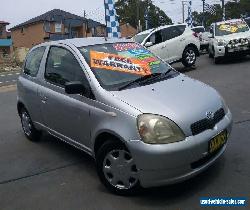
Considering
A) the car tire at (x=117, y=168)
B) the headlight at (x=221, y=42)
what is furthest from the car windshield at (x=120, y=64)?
the headlight at (x=221, y=42)

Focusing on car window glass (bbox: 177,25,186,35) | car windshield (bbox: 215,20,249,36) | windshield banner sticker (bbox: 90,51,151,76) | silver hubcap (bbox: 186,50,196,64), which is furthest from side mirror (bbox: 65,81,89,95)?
car windshield (bbox: 215,20,249,36)

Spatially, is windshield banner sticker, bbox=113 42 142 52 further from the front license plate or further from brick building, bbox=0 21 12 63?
brick building, bbox=0 21 12 63

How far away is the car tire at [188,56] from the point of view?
49.1ft

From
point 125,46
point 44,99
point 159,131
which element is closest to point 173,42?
point 125,46

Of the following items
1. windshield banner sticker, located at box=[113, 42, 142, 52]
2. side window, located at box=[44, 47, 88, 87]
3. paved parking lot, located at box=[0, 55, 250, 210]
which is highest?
windshield banner sticker, located at box=[113, 42, 142, 52]

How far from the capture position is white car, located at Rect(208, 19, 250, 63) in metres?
14.4

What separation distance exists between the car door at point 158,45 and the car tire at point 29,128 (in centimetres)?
829

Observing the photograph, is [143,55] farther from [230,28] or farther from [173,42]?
[230,28]

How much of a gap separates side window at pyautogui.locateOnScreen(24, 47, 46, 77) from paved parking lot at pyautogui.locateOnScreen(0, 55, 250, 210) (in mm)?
1230

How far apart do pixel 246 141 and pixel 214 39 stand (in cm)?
1014

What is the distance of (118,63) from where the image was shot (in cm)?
502

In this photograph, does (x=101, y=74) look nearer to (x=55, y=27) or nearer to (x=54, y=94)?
(x=54, y=94)

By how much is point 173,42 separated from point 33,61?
361 inches

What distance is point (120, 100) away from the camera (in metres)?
4.23
